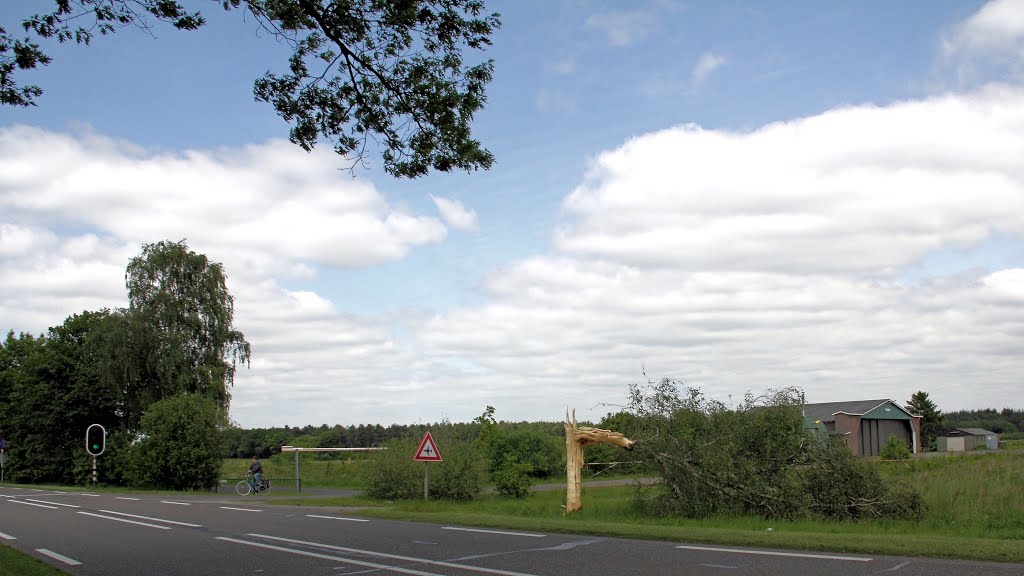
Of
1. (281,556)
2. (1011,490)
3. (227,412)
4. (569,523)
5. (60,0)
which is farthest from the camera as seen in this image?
(227,412)

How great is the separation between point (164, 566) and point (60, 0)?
7637mm

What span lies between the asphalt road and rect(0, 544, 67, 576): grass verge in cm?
32

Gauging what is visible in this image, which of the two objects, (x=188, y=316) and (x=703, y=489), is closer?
(x=703, y=489)

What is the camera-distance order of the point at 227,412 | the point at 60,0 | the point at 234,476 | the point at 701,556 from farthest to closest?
1. the point at 234,476
2. the point at 227,412
3. the point at 701,556
4. the point at 60,0

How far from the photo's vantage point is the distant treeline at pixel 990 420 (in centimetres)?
10495

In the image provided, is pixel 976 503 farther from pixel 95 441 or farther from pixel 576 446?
pixel 95 441

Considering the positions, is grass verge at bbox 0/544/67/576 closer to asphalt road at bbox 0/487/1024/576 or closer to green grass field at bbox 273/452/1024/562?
asphalt road at bbox 0/487/1024/576

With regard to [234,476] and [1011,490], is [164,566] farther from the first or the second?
[234,476]

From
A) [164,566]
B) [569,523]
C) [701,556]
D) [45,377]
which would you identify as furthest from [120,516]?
[45,377]

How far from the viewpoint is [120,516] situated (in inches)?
806

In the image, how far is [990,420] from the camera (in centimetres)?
11988

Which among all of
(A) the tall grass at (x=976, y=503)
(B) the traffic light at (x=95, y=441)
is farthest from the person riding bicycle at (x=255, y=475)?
(A) the tall grass at (x=976, y=503)

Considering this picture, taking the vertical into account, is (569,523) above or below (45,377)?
below

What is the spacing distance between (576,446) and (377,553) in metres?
9.18
